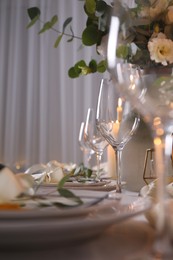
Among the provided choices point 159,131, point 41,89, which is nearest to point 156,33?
point 159,131

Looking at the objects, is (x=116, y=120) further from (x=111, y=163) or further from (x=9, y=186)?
(x=111, y=163)

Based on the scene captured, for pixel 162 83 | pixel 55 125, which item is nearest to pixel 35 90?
pixel 55 125

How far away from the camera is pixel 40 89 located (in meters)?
3.42

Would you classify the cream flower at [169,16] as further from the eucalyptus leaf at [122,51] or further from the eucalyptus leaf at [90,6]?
the eucalyptus leaf at [122,51]

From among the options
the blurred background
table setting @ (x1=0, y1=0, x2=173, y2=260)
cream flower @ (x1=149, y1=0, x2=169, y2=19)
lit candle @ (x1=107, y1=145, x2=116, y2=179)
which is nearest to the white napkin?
table setting @ (x1=0, y1=0, x2=173, y2=260)

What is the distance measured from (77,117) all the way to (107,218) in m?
3.08

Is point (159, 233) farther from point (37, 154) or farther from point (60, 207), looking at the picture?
point (37, 154)

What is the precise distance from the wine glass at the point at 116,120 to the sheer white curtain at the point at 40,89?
8.57 ft

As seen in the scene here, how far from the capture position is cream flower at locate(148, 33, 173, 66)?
2.00 ft

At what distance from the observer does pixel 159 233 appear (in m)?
0.26

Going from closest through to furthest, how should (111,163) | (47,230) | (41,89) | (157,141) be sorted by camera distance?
(47,230) < (157,141) < (111,163) < (41,89)

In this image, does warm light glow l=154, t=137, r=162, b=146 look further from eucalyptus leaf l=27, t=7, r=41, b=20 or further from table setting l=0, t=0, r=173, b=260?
eucalyptus leaf l=27, t=7, r=41, b=20

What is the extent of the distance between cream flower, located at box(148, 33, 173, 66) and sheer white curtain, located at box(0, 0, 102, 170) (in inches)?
103

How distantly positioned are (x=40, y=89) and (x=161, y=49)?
285 centimetres
